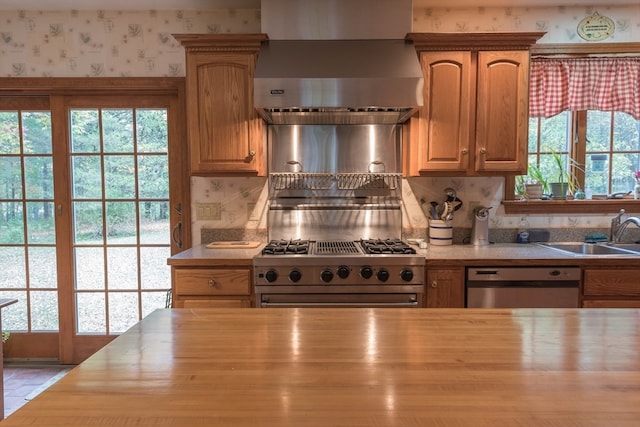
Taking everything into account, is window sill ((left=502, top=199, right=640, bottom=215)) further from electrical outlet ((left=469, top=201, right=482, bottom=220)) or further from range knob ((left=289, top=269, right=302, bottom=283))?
range knob ((left=289, top=269, right=302, bottom=283))

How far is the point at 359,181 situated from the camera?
2.78 meters

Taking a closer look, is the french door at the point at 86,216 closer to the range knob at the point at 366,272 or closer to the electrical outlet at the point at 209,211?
the electrical outlet at the point at 209,211

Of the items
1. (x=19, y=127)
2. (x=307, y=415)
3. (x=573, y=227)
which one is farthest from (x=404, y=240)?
(x=19, y=127)

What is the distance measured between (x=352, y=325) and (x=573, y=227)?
2.44m

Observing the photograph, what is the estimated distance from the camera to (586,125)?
2.80 metres

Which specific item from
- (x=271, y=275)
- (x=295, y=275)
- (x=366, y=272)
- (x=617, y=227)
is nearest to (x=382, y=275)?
(x=366, y=272)

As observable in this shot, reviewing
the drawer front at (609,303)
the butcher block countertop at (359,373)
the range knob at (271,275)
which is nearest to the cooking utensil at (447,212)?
the drawer front at (609,303)

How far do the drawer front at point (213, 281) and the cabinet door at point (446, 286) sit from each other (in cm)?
103

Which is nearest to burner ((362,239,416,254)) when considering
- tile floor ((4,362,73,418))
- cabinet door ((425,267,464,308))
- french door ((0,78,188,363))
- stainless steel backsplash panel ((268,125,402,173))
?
cabinet door ((425,267,464,308))

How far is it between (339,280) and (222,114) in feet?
4.00

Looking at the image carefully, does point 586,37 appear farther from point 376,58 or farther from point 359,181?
point 359,181

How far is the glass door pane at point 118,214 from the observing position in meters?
2.81

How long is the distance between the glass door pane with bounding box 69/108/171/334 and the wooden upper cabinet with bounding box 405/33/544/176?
1.83 metres

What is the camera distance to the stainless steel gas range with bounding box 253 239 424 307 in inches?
85.4
